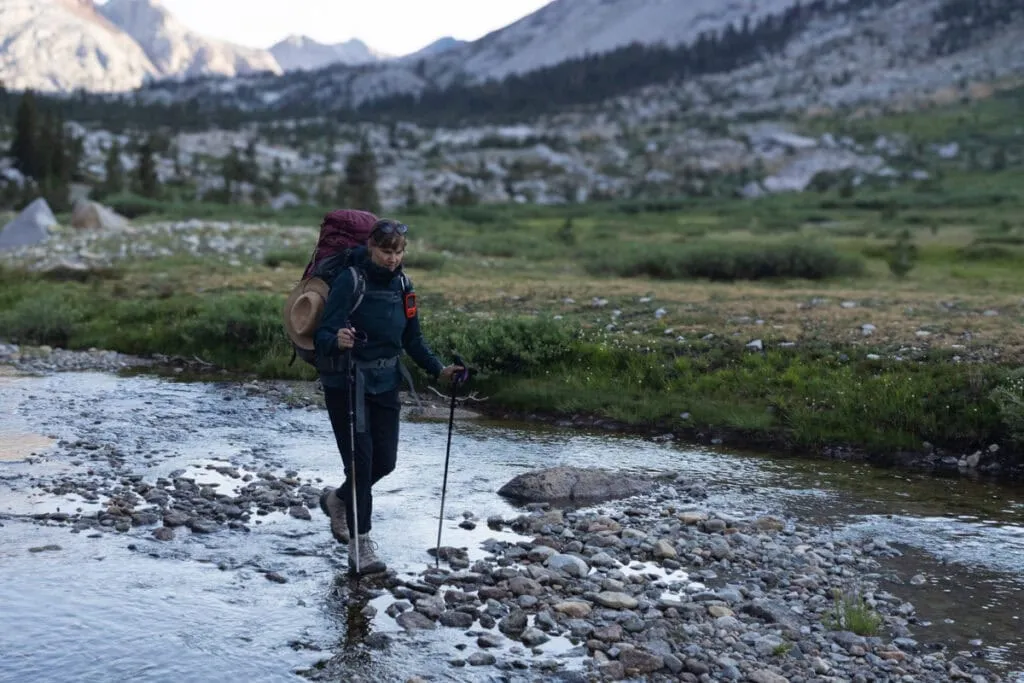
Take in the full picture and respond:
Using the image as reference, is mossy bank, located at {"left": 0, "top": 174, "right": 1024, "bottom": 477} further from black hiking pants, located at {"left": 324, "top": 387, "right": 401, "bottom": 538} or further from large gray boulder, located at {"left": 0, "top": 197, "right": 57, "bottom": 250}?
black hiking pants, located at {"left": 324, "top": 387, "right": 401, "bottom": 538}

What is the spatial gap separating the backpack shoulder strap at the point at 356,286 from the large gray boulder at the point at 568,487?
4162 millimetres

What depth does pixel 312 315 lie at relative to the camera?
942 cm

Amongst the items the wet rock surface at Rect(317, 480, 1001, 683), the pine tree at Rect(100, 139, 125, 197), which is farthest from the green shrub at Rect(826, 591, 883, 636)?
the pine tree at Rect(100, 139, 125, 197)

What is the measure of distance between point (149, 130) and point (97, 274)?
5312 inches

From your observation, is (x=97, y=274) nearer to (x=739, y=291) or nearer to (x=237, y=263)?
(x=237, y=263)

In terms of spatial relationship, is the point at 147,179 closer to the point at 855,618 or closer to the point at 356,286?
the point at 356,286

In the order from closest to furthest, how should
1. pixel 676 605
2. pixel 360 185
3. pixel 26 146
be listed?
pixel 676 605 < pixel 360 185 < pixel 26 146

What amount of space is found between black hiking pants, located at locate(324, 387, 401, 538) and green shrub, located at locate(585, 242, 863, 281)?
→ 2667 centimetres

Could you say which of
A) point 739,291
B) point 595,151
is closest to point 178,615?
point 739,291

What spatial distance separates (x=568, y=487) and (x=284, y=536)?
11.7 feet

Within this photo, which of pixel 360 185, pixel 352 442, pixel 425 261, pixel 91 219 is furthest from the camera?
pixel 360 185

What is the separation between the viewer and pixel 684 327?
21312 millimetres

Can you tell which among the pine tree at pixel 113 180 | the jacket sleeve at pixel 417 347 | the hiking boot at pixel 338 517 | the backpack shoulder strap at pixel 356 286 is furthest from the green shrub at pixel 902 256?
the pine tree at pixel 113 180

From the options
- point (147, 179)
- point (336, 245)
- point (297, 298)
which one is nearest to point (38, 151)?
point (147, 179)
